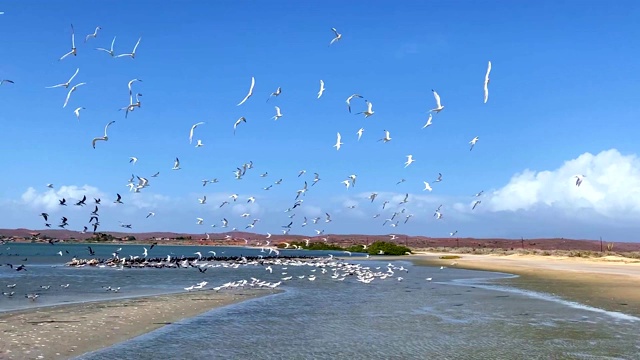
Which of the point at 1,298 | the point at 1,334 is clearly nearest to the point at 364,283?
the point at 1,298

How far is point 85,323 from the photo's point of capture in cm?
2052

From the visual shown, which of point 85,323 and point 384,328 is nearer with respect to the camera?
point 85,323

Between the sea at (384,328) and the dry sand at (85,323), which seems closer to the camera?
the dry sand at (85,323)

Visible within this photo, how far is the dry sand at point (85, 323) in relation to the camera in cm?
1628

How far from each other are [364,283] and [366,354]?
25.4m

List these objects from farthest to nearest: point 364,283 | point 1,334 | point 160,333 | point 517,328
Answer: point 364,283
point 517,328
point 160,333
point 1,334

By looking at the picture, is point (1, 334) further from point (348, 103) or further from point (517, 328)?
point (517, 328)

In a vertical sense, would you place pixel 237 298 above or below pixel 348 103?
below

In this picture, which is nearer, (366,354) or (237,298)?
(366,354)

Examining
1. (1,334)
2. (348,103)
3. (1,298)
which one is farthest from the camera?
(1,298)

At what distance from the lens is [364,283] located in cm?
4184

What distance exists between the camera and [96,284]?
1535 inches

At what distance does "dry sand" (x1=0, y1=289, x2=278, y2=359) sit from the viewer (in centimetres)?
1628

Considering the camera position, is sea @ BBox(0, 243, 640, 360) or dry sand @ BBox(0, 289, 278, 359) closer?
dry sand @ BBox(0, 289, 278, 359)
